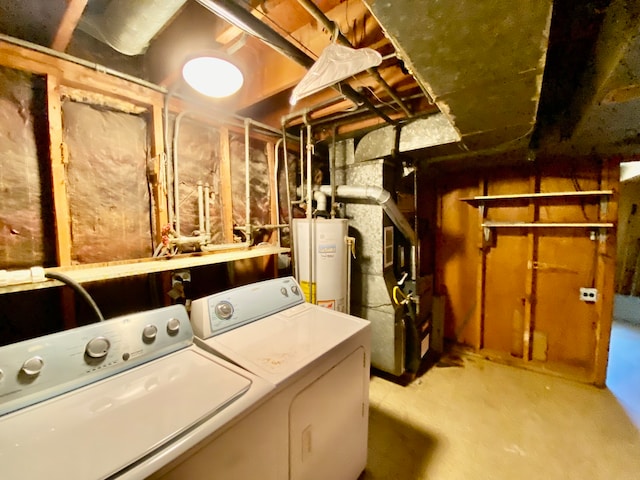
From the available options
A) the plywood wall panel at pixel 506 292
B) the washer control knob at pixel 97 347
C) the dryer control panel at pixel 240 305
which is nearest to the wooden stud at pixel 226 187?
the dryer control panel at pixel 240 305

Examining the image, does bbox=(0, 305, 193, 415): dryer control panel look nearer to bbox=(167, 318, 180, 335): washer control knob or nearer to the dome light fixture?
bbox=(167, 318, 180, 335): washer control knob

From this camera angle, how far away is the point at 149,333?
1085 mm

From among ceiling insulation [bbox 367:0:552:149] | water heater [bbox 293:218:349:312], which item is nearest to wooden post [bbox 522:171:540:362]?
ceiling insulation [bbox 367:0:552:149]

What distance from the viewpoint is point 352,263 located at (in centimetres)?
251

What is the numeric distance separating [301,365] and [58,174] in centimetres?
149

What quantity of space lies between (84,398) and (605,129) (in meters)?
2.93

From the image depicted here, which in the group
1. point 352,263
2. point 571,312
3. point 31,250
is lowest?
point 571,312

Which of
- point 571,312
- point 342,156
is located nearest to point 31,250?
point 342,156

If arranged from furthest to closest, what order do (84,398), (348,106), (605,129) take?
(348,106) → (605,129) → (84,398)

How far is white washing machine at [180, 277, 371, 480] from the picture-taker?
1005 mm

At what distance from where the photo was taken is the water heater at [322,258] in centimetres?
213

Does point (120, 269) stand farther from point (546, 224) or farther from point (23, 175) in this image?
point (546, 224)

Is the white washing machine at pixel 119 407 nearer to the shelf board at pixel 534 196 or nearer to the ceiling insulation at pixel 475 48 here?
the ceiling insulation at pixel 475 48

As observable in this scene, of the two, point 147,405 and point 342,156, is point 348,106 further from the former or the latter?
point 147,405
